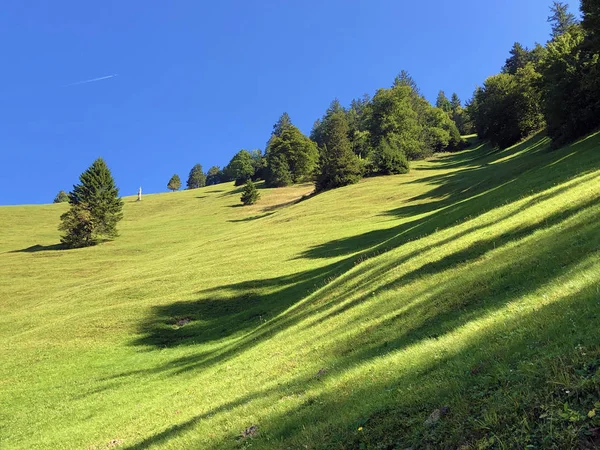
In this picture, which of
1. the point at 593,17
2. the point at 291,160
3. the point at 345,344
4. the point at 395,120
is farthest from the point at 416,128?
the point at 345,344

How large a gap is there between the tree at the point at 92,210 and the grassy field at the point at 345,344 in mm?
27583

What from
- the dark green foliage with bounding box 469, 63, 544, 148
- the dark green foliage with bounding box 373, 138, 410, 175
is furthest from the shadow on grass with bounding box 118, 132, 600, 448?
the dark green foliage with bounding box 469, 63, 544, 148

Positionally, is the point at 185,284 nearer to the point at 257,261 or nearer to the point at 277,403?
the point at 257,261

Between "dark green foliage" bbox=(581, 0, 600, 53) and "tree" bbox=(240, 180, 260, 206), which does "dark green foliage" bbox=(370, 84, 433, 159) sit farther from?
"dark green foliage" bbox=(581, 0, 600, 53)

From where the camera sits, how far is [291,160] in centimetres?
12175

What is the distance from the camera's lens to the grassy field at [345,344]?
19.6 ft

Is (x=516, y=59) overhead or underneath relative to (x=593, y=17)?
overhead

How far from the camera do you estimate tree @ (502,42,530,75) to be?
465 ft

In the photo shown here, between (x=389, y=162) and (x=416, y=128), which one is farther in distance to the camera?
(x=416, y=128)

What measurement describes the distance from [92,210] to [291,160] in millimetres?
60615

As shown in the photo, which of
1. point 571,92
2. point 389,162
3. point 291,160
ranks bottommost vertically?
point 571,92

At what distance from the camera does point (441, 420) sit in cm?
593

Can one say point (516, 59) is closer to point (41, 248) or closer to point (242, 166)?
point (242, 166)

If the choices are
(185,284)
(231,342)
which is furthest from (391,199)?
(231,342)
